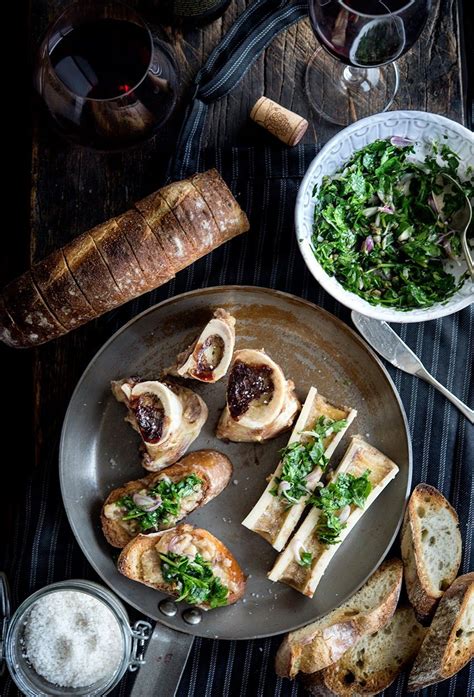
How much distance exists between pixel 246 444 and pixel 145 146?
1134 mm

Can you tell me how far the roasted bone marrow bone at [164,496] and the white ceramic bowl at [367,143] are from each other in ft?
2.41

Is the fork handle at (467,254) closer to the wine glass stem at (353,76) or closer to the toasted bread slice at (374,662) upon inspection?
the wine glass stem at (353,76)

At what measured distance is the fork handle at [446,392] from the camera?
9.92 feet

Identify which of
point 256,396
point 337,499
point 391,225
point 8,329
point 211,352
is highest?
point 8,329

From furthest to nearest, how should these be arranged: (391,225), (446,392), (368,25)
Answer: (446,392) < (391,225) < (368,25)

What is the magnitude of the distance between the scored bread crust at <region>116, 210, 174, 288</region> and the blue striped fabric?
0.72ft

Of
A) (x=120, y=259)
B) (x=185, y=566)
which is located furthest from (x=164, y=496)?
(x=120, y=259)

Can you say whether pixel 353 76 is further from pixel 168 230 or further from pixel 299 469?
pixel 299 469

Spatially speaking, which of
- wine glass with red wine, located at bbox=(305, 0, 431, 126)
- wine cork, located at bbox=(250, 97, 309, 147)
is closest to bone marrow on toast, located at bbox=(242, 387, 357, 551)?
wine cork, located at bbox=(250, 97, 309, 147)

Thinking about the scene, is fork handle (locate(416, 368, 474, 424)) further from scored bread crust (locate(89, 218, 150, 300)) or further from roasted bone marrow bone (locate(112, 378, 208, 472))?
scored bread crust (locate(89, 218, 150, 300))

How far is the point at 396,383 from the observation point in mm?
3074

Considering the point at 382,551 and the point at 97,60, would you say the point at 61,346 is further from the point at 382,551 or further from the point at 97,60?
the point at 382,551

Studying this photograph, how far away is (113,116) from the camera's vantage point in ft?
8.99

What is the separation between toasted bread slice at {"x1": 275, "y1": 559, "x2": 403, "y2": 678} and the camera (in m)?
2.92
